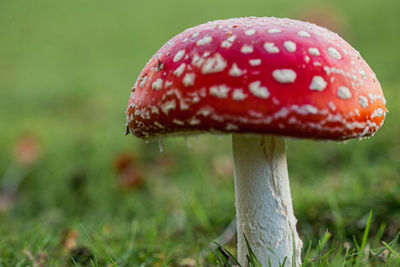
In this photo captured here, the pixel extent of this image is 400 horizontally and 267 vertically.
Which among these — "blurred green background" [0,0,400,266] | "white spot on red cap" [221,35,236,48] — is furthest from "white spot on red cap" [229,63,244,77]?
"blurred green background" [0,0,400,266]

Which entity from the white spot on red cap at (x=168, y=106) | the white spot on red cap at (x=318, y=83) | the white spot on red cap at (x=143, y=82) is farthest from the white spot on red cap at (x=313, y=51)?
the white spot on red cap at (x=143, y=82)

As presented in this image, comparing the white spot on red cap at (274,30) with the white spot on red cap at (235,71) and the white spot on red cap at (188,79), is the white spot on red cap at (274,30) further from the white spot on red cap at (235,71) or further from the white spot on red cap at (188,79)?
the white spot on red cap at (188,79)

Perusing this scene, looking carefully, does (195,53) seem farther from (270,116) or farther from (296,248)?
(296,248)

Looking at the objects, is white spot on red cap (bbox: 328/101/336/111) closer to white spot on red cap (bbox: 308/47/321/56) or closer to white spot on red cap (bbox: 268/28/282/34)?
white spot on red cap (bbox: 308/47/321/56)

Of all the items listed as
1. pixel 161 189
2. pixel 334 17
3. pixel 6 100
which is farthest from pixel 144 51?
pixel 161 189

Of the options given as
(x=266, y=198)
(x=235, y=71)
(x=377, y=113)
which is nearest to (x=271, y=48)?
(x=235, y=71)

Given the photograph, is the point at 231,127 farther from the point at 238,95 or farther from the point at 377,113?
the point at 377,113
